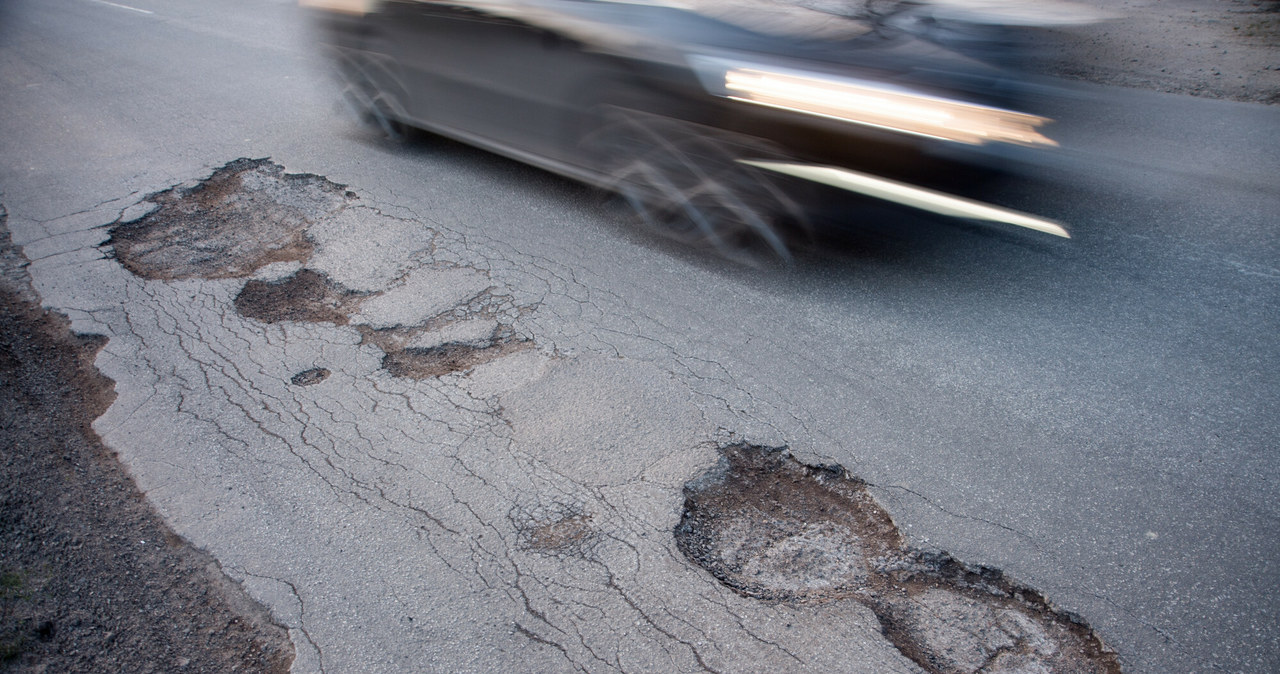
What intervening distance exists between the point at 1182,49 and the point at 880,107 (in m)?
7.74

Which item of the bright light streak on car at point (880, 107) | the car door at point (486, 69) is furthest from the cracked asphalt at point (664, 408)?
the bright light streak on car at point (880, 107)

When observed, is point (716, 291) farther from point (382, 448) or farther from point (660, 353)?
point (382, 448)

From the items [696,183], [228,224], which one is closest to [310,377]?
[228,224]

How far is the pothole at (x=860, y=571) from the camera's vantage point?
2309mm

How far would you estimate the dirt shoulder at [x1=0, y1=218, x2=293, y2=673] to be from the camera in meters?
2.31

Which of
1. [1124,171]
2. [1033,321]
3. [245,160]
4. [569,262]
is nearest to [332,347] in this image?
[569,262]

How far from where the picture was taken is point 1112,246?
4.68 metres

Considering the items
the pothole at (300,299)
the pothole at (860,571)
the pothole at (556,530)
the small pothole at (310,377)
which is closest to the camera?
the pothole at (860,571)

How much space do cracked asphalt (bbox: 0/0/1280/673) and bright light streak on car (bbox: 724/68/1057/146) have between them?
60cm

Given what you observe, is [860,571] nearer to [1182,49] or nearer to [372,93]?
[372,93]

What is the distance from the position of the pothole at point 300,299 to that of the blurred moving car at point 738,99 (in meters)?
1.77

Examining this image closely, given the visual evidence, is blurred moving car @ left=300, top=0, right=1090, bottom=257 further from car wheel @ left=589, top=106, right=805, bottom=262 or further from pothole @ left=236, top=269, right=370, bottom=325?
pothole @ left=236, top=269, right=370, bottom=325

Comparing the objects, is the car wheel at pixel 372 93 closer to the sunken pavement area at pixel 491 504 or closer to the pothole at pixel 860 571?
the sunken pavement area at pixel 491 504

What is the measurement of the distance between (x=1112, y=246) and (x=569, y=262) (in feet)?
11.5
